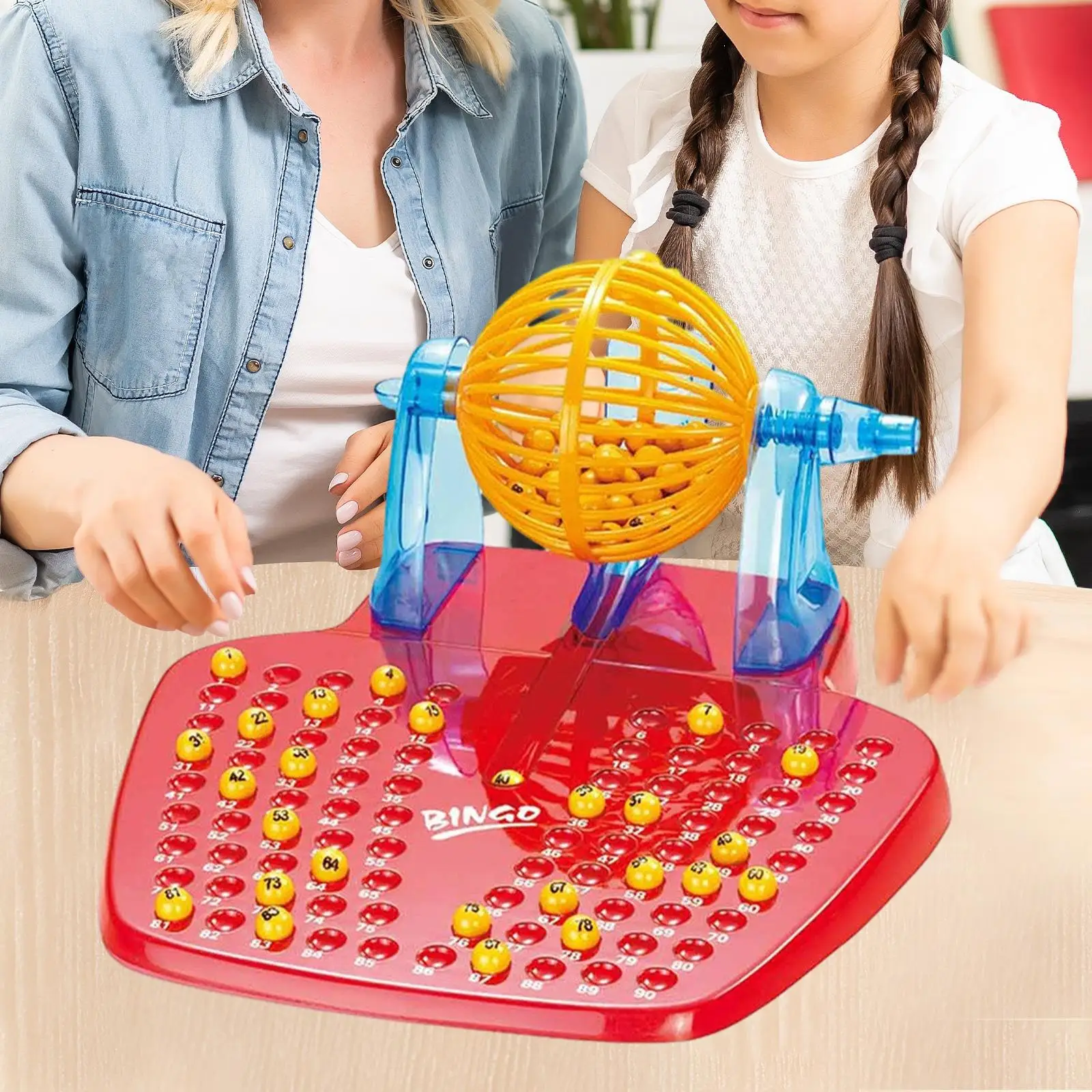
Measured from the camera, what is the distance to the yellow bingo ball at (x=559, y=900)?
0.52 m

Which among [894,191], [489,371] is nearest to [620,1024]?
[489,371]

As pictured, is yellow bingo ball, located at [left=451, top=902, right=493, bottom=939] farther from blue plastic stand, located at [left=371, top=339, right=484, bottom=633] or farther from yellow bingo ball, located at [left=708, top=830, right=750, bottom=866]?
blue plastic stand, located at [left=371, top=339, right=484, bottom=633]

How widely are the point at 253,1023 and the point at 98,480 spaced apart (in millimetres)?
286

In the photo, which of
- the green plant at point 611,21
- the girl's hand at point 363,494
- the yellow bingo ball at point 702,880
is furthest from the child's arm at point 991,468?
the green plant at point 611,21

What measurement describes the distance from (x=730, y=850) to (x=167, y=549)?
10.8 inches

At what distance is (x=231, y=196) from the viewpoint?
90 centimetres

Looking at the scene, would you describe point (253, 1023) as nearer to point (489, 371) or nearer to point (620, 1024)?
point (620, 1024)

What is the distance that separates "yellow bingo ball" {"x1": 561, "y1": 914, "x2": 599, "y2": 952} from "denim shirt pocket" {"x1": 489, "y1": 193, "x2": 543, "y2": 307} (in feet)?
2.05

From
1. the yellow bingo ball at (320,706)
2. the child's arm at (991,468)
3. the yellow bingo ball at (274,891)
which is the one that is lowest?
the yellow bingo ball at (274,891)

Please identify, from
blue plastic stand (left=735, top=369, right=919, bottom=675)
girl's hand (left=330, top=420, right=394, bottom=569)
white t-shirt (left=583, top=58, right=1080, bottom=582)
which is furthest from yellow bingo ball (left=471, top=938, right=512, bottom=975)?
white t-shirt (left=583, top=58, right=1080, bottom=582)

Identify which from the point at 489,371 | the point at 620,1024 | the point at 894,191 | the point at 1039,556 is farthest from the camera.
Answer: the point at 1039,556

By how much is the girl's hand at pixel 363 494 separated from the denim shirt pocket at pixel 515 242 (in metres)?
0.21

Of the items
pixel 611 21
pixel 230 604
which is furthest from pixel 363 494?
pixel 611 21

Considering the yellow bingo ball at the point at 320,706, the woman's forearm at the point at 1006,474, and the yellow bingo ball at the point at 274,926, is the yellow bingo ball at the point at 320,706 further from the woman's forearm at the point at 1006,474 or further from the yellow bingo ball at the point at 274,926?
the woman's forearm at the point at 1006,474
